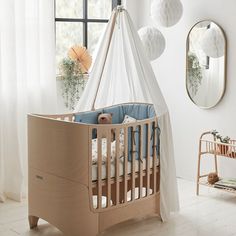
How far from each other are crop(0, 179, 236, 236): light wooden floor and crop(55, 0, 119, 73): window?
1704 millimetres

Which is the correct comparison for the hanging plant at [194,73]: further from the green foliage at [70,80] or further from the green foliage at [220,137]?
the green foliage at [70,80]

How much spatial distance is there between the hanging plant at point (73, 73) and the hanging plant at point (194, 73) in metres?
0.98

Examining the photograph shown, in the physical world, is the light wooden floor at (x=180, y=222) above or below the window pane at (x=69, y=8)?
below

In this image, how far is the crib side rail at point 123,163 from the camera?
130 inches

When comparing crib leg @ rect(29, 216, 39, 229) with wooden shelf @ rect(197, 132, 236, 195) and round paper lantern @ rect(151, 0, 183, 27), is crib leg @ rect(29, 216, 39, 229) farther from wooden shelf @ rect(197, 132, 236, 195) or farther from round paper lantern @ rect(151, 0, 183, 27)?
round paper lantern @ rect(151, 0, 183, 27)

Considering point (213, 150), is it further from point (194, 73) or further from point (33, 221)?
point (33, 221)

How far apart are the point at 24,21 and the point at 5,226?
171 centimetres

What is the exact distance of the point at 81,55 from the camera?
474cm

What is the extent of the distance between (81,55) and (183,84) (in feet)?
3.42

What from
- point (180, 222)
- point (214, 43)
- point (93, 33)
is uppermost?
point (93, 33)

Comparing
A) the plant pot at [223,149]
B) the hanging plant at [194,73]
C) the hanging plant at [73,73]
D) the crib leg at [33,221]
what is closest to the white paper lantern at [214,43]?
the hanging plant at [194,73]

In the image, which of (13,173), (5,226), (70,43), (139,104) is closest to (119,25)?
(139,104)

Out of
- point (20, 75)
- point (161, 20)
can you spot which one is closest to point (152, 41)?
point (161, 20)

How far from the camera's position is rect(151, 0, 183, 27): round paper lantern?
171 inches
